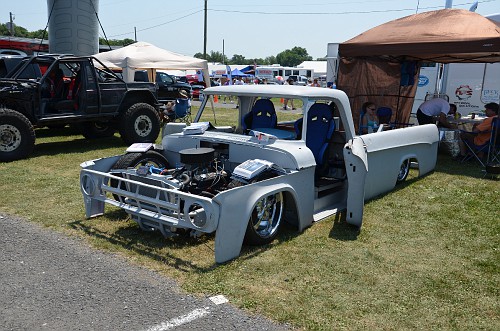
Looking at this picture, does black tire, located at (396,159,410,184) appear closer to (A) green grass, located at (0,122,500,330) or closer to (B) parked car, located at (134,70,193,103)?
(A) green grass, located at (0,122,500,330)

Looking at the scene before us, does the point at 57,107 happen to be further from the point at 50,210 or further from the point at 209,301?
the point at 209,301

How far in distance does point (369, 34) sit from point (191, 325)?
9.24 metres

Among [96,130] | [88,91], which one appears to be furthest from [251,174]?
[96,130]

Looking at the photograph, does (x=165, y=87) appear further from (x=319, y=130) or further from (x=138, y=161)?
(x=319, y=130)

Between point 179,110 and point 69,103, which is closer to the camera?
point 69,103

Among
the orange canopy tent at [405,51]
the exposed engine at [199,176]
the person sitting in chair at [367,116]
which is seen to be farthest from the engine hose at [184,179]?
the orange canopy tent at [405,51]

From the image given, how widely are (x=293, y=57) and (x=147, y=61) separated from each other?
137 meters

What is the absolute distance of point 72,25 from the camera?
45.6 ft

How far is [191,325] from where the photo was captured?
3.18 metres

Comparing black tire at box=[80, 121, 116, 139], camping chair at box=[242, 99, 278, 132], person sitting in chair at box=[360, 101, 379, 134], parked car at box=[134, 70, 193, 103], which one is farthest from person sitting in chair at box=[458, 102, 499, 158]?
parked car at box=[134, 70, 193, 103]

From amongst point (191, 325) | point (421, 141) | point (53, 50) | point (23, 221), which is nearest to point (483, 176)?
point (421, 141)

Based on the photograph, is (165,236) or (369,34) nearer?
(165,236)

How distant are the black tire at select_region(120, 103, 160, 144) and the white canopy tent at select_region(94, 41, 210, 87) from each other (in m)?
4.01

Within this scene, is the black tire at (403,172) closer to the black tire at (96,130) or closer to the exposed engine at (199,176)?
the exposed engine at (199,176)
